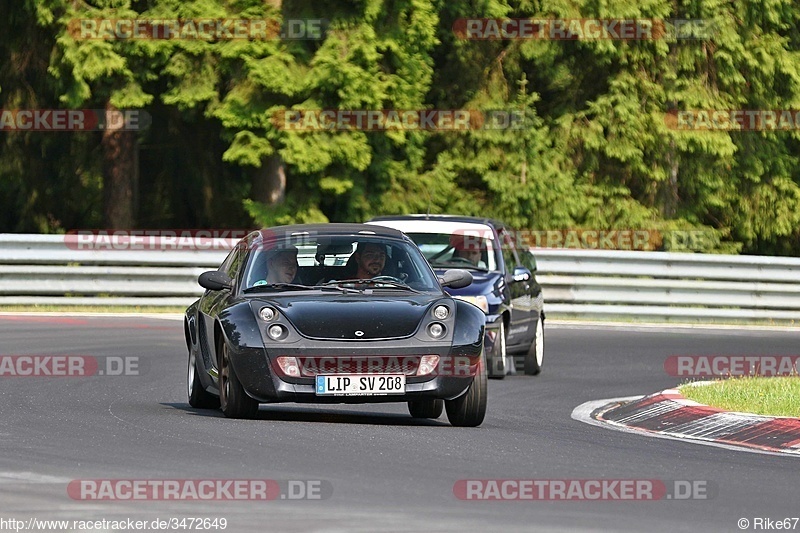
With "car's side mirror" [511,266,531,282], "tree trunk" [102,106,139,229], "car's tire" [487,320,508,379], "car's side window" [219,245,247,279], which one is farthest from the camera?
"tree trunk" [102,106,139,229]

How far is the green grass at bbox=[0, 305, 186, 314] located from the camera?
24.4 m

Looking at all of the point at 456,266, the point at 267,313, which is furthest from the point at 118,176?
the point at 267,313

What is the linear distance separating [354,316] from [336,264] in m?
1.15

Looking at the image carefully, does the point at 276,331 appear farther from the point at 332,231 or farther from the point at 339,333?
the point at 332,231

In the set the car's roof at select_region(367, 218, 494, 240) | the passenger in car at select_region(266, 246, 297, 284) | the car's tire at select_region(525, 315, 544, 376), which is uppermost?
the passenger in car at select_region(266, 246, 297, 284)

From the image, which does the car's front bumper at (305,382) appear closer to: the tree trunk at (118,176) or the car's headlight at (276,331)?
the car's headlight at (276,331)

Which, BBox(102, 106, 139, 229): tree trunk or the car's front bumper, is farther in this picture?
BBox(102, 106, 139, 229): tree trunk

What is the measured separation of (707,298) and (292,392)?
15151 mm

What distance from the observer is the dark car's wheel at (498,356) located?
1717cm

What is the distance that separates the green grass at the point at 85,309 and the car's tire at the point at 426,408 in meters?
11.9

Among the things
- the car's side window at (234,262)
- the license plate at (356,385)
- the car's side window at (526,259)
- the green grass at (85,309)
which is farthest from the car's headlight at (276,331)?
the green grass at (85,309)

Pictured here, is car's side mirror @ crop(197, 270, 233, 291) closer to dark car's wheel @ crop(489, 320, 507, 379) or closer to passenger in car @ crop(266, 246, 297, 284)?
passenger in car @ crop(266, 246, 297, 284)

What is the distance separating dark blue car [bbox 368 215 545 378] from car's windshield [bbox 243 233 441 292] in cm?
391

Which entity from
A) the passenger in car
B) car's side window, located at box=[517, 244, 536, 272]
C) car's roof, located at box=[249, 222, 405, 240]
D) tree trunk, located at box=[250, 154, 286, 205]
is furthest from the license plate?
tree trunk, located at box=[250, 154, 286, 205]
